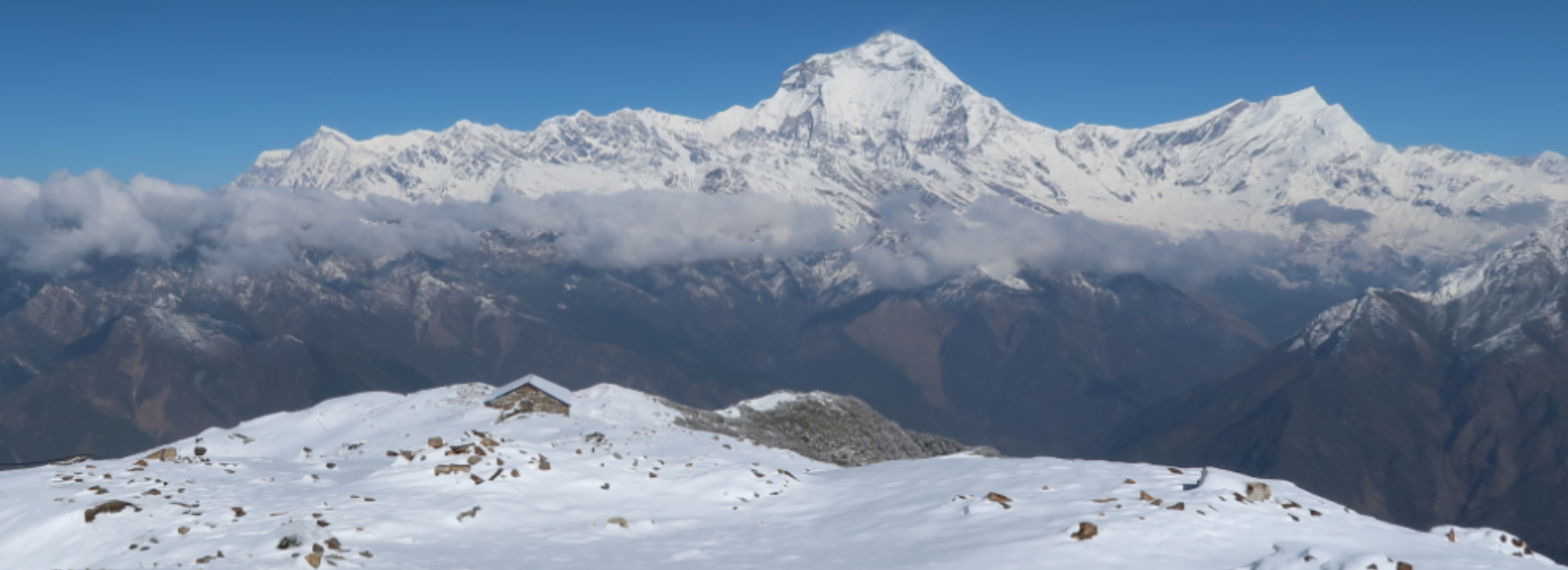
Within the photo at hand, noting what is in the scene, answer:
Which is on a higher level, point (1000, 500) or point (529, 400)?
point (529, 400)

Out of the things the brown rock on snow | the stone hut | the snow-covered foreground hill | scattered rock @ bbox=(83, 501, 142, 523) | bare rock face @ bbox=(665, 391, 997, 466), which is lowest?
scattered rock @ bbox=(83, 501, 142, 523)

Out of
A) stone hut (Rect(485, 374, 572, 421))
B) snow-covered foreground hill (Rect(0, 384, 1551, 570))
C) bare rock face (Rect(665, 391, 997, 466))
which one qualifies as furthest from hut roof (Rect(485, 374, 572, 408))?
snow-covered foreground hill (Rect(0, 384, 1551, 570))

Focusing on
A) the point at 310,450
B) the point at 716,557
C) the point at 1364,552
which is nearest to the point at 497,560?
the point at 716,557

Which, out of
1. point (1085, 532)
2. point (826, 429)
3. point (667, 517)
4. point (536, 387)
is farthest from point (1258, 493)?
point (826, 429)

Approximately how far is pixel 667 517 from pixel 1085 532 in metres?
12.8

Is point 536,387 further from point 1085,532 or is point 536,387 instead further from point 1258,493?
point 1258,493

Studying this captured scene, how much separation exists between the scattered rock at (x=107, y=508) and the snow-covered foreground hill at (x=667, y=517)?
87mm

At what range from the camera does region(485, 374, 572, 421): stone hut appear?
62500 mm

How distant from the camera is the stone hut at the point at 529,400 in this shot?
205 ft

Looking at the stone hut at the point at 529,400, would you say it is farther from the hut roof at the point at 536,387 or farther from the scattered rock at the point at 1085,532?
the scattered rock at the point at 1085,532

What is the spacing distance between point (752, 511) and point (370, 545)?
456 inches

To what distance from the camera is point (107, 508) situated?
94.7ft

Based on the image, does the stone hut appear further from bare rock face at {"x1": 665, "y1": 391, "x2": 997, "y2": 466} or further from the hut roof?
bare rock face at {"x1": 665, "y1": 391, "x2": 997, "y2": 466}

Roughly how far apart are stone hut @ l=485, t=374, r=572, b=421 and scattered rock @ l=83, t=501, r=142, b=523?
1270 inches
